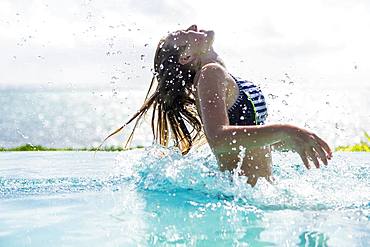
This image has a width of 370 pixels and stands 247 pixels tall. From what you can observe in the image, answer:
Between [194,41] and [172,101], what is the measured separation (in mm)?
432

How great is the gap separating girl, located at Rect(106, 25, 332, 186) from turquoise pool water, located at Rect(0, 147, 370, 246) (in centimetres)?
17

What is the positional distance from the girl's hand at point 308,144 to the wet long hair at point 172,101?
1262 mm

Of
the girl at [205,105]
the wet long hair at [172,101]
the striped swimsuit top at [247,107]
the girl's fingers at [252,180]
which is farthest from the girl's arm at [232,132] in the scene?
the girl's fingers at [252,180]

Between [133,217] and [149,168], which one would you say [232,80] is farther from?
[133,217]

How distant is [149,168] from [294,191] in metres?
1.06

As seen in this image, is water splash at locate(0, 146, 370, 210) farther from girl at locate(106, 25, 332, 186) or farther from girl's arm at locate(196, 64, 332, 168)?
girl's arm at locate(196, 64, 332, 168)

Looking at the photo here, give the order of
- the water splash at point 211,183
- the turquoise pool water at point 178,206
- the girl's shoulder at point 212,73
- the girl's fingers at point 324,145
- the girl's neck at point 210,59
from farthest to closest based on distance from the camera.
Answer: the girl's neck at point 210,59 < the girl's shoulder at point 212,73 < the water splash at point 211,183 < the girl's fingers at point 324,145 < the turquoise pool water at point 178,206

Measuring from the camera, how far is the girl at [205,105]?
3594 millimetres

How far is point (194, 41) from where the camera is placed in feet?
14.2

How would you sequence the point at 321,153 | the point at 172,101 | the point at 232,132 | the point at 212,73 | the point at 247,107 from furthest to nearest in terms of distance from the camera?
the point at 172,101
the point at 247,107
the point at 212,73
the point at 232,132
the point at 321,153

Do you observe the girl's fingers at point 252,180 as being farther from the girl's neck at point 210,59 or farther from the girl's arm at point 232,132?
the girl's neck at point 210,59

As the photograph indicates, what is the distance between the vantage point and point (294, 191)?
3898 millimetres

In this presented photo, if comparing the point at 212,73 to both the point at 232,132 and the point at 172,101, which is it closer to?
the point at 232,132

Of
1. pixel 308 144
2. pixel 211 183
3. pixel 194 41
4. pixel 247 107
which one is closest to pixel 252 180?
→ pixel 211 183
